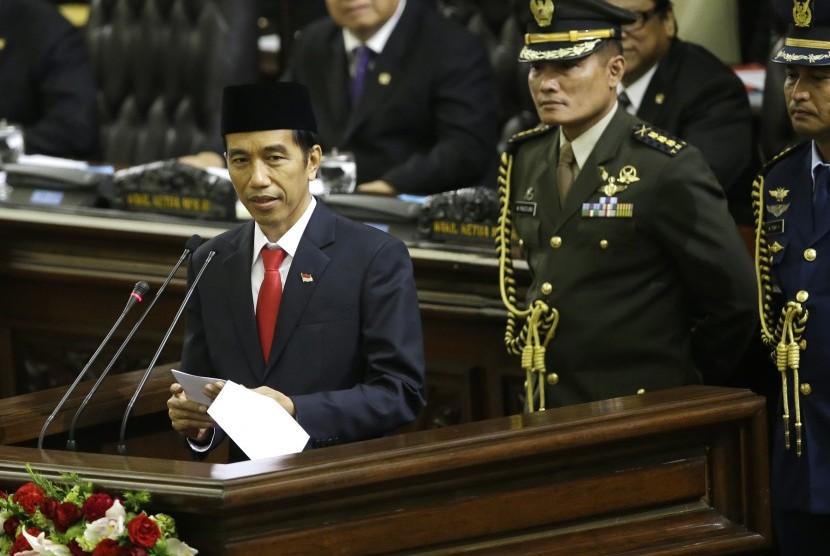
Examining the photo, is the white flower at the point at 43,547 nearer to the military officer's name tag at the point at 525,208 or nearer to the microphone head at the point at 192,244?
the microphone head at the point at 192,244

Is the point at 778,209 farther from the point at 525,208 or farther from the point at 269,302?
the point at 269,302

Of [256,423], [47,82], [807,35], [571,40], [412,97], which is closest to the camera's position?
[256,423]

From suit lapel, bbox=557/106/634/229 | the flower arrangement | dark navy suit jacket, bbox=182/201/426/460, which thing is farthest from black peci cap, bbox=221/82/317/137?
the flower arrangement

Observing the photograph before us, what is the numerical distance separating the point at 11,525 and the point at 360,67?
8.20 feet

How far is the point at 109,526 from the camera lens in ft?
6.81

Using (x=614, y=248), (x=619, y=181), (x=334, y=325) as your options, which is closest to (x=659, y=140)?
(x=619, y=181)

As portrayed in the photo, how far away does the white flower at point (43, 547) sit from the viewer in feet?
6.97

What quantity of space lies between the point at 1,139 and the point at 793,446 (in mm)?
2879

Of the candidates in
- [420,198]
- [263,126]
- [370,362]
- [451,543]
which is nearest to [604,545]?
[451,543]

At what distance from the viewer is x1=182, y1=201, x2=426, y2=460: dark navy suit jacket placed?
2.51 metres

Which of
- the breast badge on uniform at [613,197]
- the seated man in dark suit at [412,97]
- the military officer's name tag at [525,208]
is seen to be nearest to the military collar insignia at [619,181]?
the breast badge on uniform at [613,197]

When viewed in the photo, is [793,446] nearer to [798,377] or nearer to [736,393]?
[798,377]

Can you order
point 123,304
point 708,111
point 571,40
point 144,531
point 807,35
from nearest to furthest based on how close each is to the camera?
point 144,531, point 807,35, point 571,40, point 708,111, point 123,304

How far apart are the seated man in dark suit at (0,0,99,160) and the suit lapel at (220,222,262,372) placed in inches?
108
